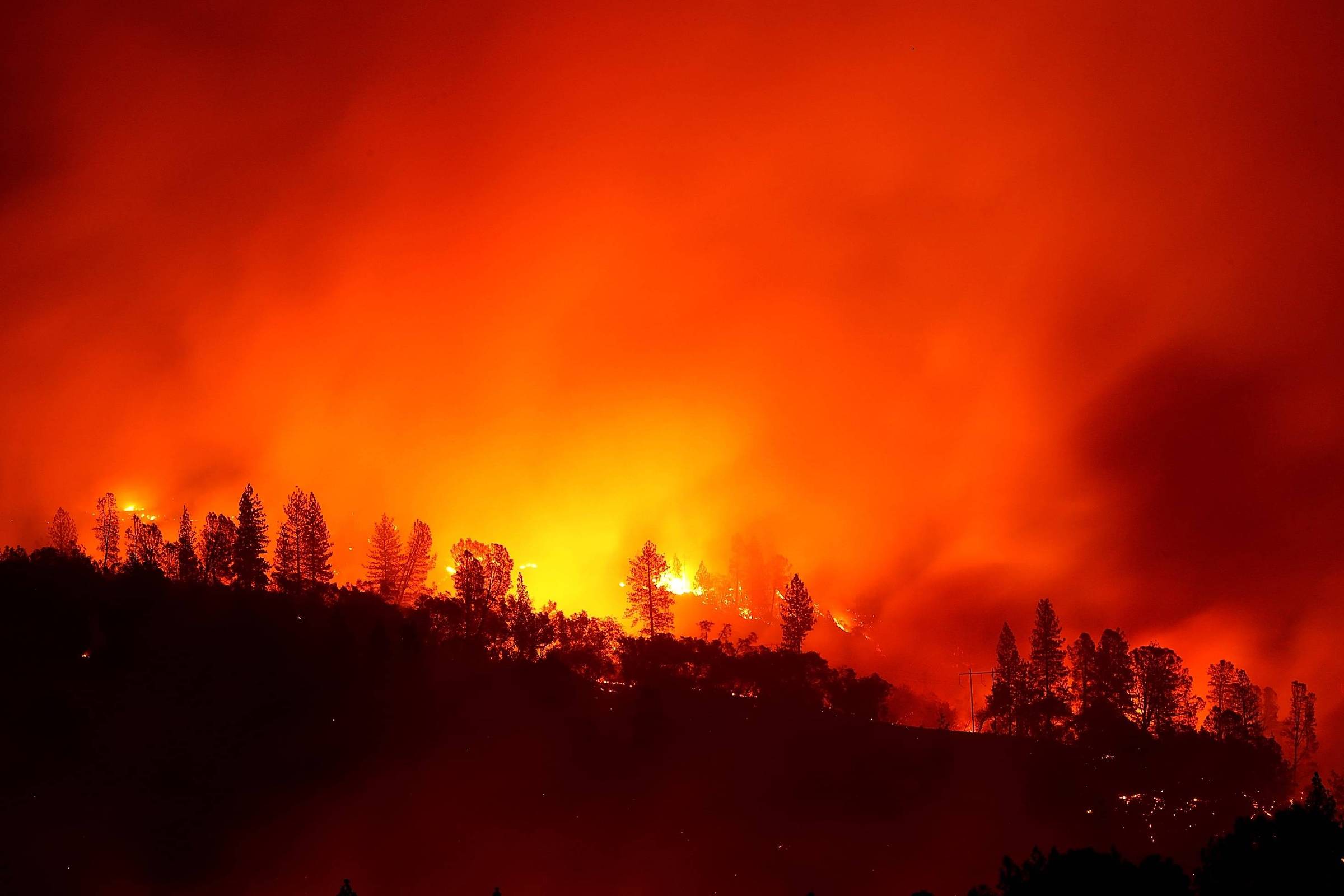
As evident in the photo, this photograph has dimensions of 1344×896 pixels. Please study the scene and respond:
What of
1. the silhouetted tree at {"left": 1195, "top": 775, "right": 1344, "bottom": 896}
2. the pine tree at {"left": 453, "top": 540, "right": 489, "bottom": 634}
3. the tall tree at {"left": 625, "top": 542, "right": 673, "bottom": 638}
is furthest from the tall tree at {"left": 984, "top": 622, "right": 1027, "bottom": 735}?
the silhouetted tree at {"left": 1195, "top": 775, "right": 1344, "bottom": 896}

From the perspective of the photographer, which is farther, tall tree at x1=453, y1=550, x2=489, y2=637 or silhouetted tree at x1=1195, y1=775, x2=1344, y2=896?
tall tree at x1=453, y1=550, x2=489, y2=637

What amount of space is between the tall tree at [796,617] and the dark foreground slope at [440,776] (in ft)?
61.7

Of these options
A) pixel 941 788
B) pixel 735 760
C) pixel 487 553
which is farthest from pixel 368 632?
pixel 941 788

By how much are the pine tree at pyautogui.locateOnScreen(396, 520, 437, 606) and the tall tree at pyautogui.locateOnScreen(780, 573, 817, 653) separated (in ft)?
159

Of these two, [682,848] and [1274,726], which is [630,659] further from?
[1274,726]

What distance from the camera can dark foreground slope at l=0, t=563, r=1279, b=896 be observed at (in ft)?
269

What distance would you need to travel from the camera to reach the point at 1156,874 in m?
36.7

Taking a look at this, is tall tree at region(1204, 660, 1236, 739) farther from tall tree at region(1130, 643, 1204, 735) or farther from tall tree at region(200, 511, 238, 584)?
tall tree at region(200, 511, 238, 584)

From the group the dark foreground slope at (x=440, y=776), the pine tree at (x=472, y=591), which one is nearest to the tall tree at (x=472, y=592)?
the pine tree at (x=472, y=591)

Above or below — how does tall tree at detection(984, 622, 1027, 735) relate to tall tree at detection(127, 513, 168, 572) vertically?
below

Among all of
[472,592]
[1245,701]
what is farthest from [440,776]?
[1245,701]

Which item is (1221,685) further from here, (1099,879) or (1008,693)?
(1099,879)

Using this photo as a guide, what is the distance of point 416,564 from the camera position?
138 metres

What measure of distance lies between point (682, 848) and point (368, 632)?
44.5 m
